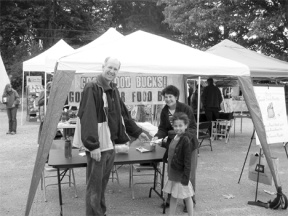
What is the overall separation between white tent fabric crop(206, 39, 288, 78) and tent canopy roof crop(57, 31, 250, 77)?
4.30 m

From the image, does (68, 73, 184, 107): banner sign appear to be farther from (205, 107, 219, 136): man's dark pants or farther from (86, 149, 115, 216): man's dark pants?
(86, 149, 115, 216): man's dark pants

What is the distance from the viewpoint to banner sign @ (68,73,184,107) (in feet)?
23.4

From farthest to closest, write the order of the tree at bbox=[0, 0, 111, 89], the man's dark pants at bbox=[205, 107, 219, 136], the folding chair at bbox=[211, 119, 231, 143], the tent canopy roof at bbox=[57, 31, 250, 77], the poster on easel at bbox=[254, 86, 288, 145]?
the tree at bbox=[0, 0, 111, 89]
the man's dark pants at bbox=[205, 107, 219, 136]
the folding chair at bbox=[211, 119, 231, 143]
the poster on easel at bbox=[254, 86, 288, 145]
the tent canopy roof at bbox=[57, 31, 250, 77]

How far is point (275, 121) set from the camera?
5.03 m

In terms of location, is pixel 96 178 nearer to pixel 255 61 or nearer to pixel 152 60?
pixel 152 60

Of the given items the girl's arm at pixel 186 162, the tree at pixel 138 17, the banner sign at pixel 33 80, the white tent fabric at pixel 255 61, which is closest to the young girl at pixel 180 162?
the girl's arm at pixel 186 162

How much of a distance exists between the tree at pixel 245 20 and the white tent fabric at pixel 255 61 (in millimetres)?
3745

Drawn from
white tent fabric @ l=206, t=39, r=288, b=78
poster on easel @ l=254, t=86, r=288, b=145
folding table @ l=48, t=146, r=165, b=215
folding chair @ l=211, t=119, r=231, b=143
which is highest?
white tent fabric @ l=206, t=39, r=288, b=78

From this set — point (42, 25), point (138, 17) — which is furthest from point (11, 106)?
point (138, 17)

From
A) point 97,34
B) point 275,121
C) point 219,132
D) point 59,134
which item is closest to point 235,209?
point 275,121

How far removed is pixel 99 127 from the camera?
338cm

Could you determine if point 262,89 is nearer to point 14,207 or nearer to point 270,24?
point 14,207

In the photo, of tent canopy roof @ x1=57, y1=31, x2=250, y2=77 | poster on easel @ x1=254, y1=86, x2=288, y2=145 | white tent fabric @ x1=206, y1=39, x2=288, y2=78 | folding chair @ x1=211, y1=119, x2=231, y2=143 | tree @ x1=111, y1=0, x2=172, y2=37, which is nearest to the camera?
tent canopy roof @ x1=57, y1=31, x2=250, y2=77

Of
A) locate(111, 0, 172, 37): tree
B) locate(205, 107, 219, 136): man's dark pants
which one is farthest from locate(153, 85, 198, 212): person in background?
locate(111, 0, 172, 37): tree
